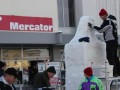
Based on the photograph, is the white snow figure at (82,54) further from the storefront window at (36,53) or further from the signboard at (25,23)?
the storefront window at (36,53)

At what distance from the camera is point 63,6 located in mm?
23719

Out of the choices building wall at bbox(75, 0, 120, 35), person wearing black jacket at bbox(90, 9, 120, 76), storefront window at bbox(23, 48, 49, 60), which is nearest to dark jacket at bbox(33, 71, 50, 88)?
person wearing black jacket at bbox(90, 9, 120, 76)

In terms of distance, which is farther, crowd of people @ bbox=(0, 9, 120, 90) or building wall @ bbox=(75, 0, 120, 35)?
building wall @ bbox=(75, 0, 120, 35)

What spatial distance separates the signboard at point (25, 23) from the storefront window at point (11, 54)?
1.43 meters

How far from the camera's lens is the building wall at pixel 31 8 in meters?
21.3

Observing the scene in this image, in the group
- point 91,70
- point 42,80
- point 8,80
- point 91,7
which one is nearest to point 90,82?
point 91,70

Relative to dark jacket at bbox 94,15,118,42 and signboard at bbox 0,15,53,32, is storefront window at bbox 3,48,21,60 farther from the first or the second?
dark jacket at bbox 94,15,118,42

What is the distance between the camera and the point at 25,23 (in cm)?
2158

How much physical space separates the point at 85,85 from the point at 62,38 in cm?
1412

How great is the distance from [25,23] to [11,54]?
200cm

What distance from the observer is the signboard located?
21.0 m

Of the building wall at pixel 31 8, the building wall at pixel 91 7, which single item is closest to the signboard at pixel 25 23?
the building wall at pixel 31 8

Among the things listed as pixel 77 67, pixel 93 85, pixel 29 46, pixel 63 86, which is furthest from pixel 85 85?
pixel 29 46

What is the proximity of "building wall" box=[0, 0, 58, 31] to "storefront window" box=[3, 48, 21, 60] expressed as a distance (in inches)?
85.1
